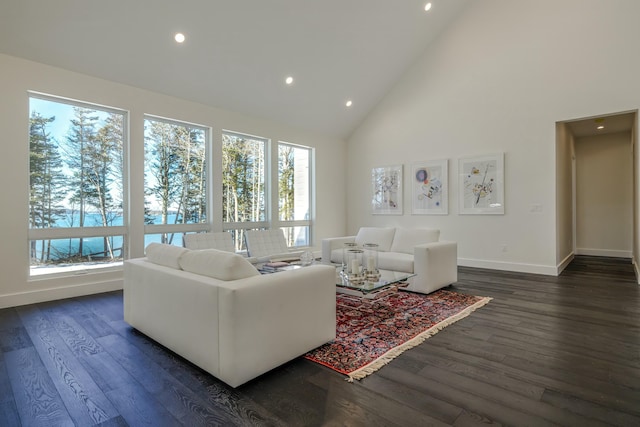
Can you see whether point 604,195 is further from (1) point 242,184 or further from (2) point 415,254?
(1) point 242,184

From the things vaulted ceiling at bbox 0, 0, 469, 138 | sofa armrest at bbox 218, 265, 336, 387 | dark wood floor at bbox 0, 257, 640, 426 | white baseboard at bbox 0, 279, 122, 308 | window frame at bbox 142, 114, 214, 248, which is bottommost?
dark wood floor at bbox 0, 257, 640, 426

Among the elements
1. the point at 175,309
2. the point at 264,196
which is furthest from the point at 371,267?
the point at 264,196

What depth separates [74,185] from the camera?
439 centimetres

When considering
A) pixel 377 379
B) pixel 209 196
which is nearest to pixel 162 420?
pixel 377 379

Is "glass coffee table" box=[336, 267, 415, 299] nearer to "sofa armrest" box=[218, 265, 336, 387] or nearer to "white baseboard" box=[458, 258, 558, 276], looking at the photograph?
"sofa armrest" box=[218, 265, 336, 387]

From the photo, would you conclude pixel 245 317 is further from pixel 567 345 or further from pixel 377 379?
pixel 567 345

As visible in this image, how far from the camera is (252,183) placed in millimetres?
6430

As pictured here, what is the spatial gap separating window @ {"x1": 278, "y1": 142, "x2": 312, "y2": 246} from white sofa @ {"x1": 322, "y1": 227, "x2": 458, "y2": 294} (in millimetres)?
1837

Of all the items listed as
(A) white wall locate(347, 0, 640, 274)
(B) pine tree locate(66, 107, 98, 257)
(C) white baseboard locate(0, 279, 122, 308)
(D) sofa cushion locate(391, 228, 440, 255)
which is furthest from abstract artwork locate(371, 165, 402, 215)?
(B) pine tree locate(66, 107, 98, 257)

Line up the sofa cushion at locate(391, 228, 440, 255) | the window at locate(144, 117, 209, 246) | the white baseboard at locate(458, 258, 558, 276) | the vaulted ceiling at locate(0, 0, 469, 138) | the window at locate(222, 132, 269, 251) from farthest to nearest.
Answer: the window at locate(222, 132, 269, 251) < the white baseboard at locate(458, 258, 558, 276) < the window at locate(144, 117, 209, 246) < the sofa cushion at locate(391, 228, 440, 255) < the vaulted ceiling at locate(0, 0, 469, 138)

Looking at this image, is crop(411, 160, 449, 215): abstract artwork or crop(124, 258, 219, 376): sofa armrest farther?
crop(411, 160, 449, 215): abstract artwork

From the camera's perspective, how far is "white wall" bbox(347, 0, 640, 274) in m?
4.95

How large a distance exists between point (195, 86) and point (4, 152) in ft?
8.13

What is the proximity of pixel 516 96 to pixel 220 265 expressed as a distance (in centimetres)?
578
